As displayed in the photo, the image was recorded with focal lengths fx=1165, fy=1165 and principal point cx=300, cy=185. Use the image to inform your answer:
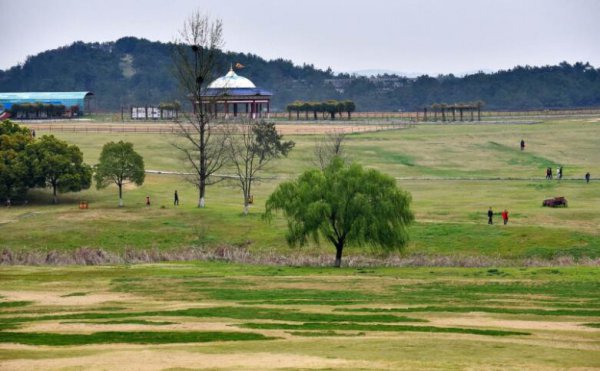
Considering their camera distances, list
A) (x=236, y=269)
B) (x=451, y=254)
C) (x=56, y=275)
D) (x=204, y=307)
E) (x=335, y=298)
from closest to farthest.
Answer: (x=204, y=307) → (x=335, y=298) → (x=56, y=275) → (x=236, y=269) → (x=451, y=254)

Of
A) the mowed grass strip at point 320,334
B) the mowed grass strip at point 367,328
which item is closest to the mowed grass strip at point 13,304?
the mowed grass strip at point 367,328

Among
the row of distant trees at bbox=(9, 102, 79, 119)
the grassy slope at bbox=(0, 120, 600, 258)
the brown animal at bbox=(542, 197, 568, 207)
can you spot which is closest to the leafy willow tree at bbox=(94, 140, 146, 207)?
the grassy slope at bbox=(0, 120, 600, 258)

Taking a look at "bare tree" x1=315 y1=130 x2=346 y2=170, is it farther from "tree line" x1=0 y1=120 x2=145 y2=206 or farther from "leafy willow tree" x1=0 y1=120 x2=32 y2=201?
"leafy willow tree" x1=0 y1=120 x2=32 y2=201

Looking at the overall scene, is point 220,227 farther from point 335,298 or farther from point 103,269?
point 335,298

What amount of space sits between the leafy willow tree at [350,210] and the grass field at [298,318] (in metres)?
3.30

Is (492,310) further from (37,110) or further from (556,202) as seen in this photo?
(37,110)

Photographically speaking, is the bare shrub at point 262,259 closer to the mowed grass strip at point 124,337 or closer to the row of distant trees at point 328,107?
the mowed grass strip at point 124,337

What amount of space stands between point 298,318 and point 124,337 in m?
6.69

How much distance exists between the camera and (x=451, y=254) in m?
60.9

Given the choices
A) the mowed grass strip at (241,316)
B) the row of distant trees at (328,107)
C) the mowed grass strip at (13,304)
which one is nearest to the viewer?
the mowed grass strip at (241,316)

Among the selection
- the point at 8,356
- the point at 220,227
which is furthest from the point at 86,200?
the point at 8,356

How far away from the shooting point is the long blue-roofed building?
167000 mm

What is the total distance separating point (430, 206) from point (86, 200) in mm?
23763

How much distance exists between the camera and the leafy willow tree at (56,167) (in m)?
78.6
